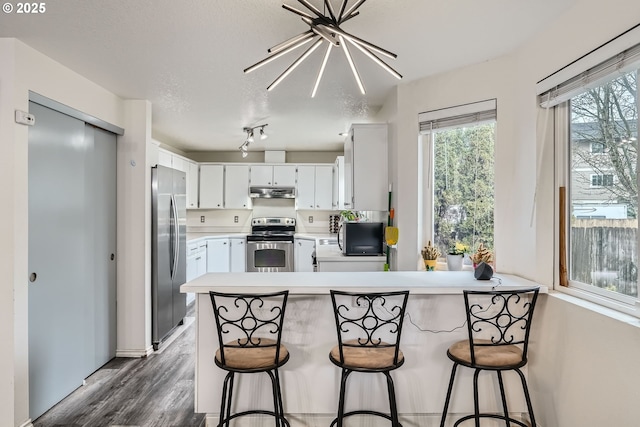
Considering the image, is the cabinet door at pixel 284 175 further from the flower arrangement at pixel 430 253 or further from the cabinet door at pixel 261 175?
the flower arrangement at pixel 430 253

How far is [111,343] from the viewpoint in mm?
3092

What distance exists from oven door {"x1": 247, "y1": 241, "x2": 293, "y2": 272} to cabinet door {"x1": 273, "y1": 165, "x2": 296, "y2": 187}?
41.4 inches

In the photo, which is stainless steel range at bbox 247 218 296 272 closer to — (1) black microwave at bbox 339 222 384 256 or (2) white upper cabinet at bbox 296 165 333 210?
(2) white upper cabinet at bbox 296 165 333 210

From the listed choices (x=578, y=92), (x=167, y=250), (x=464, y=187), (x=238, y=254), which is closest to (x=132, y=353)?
(x=167, y=250)

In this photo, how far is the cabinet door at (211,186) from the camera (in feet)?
19.2

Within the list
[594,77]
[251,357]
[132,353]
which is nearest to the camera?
[594,77]

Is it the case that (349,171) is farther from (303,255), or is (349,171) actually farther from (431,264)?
(303,255)

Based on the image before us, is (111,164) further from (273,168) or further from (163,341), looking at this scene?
(273,168)

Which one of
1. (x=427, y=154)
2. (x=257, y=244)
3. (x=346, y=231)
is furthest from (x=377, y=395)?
(x=257, y=244)

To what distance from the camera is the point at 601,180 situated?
1739 millimetres

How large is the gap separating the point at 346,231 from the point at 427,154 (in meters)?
1.03

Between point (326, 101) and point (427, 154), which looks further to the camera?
point (326, 101)

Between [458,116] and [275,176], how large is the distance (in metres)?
3.75

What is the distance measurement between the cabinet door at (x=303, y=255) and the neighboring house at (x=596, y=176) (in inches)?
154
